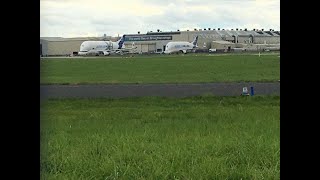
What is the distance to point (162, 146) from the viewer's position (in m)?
3.64

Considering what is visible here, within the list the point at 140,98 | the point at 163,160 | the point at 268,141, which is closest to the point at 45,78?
the point at 163,160

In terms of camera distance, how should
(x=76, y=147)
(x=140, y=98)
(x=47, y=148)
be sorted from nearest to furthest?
1. (x=47, y=148)
2. (x=76, y=147)
3. (x=140, y=98)

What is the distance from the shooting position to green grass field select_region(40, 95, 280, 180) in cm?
237

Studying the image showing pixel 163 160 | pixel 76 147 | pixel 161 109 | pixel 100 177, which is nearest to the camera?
pixel 100 177

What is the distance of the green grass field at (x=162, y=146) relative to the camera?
2371 millimetres

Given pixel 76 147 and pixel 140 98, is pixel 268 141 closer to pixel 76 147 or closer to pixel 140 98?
pixel 76 147
